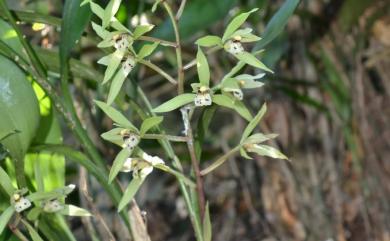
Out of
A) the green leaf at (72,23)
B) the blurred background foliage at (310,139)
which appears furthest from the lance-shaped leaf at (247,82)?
the blurred background foliage at (310,139)

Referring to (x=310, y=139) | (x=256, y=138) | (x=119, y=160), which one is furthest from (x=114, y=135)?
(x=310, y=139)

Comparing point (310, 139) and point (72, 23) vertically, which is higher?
point (72, 23)

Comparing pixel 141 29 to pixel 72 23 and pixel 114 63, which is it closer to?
pixel 114 63

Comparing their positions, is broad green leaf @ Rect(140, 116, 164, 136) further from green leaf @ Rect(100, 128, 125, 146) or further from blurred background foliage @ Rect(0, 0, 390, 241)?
blurred background foliage @ Rect(0, 0, 390, 241)

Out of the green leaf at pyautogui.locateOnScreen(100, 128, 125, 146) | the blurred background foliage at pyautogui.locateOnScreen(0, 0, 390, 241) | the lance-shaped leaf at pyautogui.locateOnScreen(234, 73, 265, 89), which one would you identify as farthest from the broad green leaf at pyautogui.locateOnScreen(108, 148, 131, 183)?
the blurred background foliage at pyautogui.locateOnScreen(0, 0, 390, 241)

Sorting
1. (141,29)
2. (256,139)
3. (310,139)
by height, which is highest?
(141,29)

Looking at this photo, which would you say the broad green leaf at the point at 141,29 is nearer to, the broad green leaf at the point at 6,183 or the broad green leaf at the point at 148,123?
the broad green leaf at the point at 148,123

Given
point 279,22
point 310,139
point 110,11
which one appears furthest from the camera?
point 310,139
